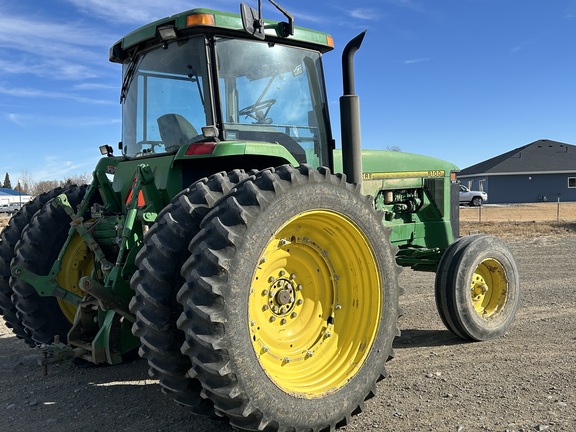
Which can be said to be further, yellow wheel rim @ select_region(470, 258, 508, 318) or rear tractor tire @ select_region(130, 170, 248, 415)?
yellow wheel rim @ select_region(470, 258, 508, 318)

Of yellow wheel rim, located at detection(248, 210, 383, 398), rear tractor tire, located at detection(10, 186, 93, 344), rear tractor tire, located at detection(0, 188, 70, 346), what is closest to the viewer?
yellow wheel rim, located at detection(248, 210, 383, 398)

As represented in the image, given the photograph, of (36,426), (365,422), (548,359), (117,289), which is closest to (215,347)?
(117,289)

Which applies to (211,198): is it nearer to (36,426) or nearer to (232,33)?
(232,33)

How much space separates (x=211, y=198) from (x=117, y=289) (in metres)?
0.95

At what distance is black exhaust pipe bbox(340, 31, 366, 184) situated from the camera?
4527 mm

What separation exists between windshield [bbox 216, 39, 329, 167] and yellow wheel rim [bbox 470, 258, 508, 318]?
2.18m

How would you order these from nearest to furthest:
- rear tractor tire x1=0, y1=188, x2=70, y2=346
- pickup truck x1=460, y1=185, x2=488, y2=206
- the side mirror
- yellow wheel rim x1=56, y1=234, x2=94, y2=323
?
the side mirror < yellow wheel rim x1=56, y1=234, x2=94, y2=323 < rear tractor tire x1=0, y1=188, x2=70, y2=346 < pickup truck x1=460, y1=185, x2=488, y2=206

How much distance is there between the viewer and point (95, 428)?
3.59 m

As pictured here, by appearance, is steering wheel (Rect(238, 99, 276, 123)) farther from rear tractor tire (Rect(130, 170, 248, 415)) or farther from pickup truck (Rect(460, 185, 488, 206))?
pickup truck (Rect(460, 185, 488, 206))

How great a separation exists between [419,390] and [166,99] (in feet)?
9.58

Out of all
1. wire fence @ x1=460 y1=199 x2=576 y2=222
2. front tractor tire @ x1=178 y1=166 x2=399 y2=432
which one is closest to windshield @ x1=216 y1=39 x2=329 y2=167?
front tractor tire @ x1=178 y1=166 x2=399 y2=432

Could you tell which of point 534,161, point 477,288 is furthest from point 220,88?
point 534,161

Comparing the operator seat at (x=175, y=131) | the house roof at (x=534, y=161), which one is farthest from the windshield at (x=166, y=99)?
the house roof at (x=534, y=161)

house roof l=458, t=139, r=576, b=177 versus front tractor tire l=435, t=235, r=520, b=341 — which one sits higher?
house roof l=458, t=139, r=576, b=177
